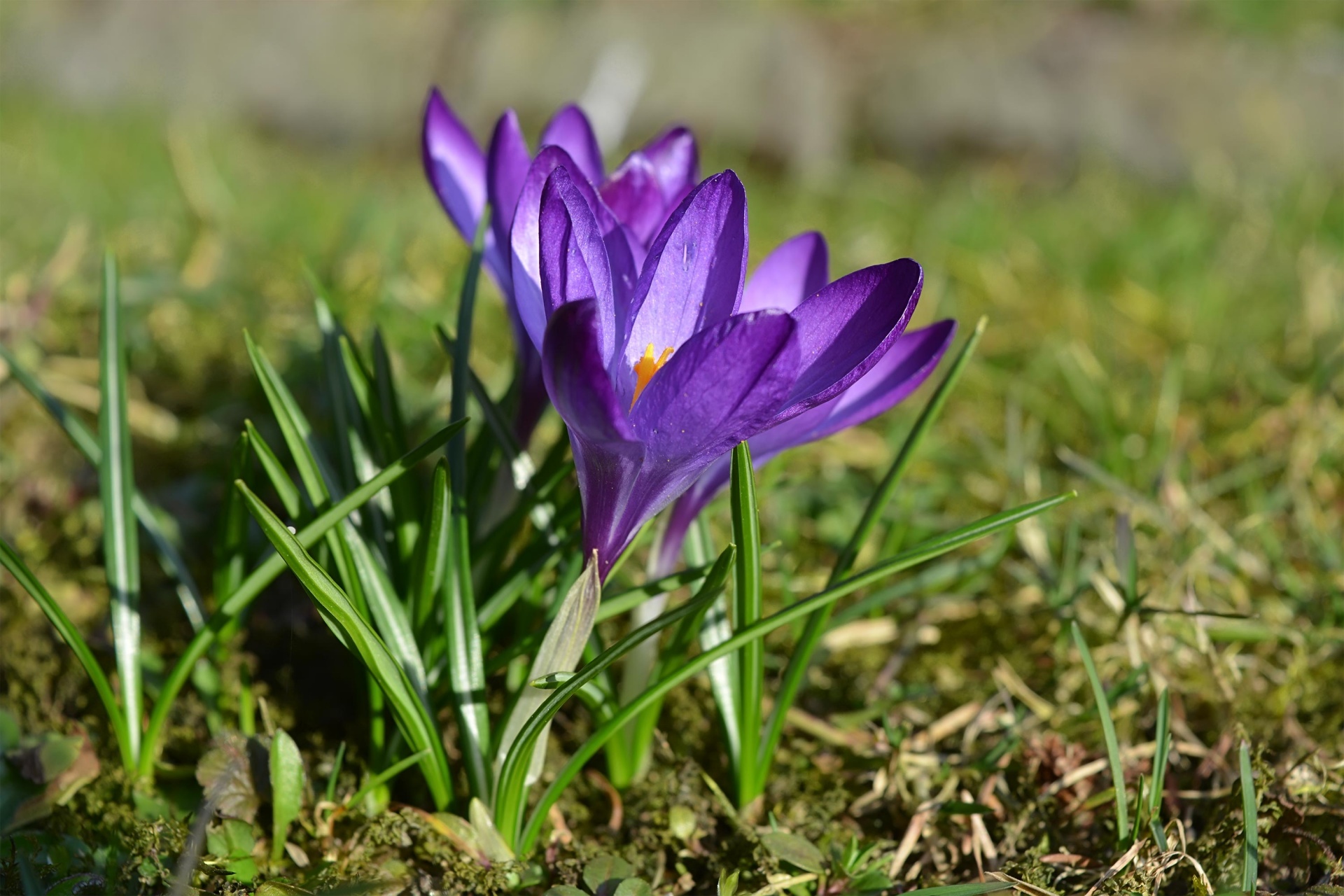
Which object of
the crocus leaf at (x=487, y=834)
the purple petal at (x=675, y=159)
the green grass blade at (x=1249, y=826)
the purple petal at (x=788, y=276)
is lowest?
the green grass blade at (x=1249, y=826)

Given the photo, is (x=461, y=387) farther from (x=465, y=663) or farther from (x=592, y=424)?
(x=592, y=424)

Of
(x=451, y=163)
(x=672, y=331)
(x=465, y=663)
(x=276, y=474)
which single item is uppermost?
(x=451, y=163)

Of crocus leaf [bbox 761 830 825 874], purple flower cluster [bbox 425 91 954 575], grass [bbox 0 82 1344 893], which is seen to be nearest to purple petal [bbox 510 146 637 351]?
purple flower cluster [bbox 425 91 954 575]

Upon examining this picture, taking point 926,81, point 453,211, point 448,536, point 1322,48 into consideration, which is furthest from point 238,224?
point 1322,48

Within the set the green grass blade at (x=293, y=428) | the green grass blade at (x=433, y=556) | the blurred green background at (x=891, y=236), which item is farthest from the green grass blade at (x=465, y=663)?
the blurred green background at (x=891, y=236)

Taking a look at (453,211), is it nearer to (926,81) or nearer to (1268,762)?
(1268,762)

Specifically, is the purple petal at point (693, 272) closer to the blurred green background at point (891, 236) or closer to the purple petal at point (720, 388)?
the purple petal at point (720, 388)

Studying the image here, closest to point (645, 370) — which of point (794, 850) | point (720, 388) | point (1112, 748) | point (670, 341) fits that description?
point (670, 341)
